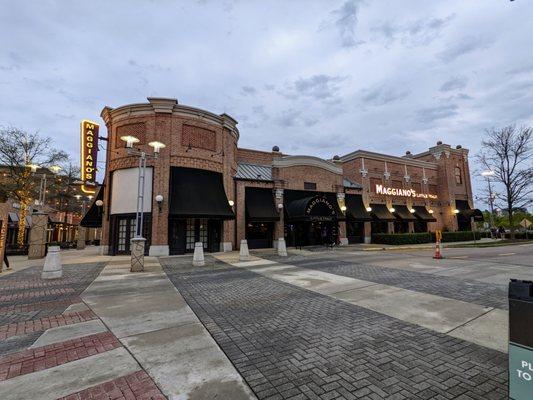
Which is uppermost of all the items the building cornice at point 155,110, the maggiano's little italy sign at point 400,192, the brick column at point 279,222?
the building cornice at point 155,110

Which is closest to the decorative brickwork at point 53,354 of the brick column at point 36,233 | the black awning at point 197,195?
the black awning at point 197,195

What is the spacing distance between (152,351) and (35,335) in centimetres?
251

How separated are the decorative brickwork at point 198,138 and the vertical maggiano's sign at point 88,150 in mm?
6212

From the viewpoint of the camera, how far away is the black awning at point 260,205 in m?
21.0

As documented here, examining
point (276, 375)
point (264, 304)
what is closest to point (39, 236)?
point (264, 304)

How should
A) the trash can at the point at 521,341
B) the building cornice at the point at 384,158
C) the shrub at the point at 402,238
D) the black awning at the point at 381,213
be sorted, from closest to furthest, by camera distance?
the trash can at the point at 521,341
the shrub at the point at 402,238
the black awning at the point at 381,213
the building cornice at the point at 384,158

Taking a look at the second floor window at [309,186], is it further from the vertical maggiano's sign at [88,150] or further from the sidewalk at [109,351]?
the sidewalk at [109,351]

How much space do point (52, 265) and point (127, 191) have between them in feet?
30.3

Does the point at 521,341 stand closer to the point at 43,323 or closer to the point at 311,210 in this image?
the point at 43,323

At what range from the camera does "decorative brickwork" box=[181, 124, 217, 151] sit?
1908cm

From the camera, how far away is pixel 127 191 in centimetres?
1845

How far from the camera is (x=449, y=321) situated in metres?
4.91

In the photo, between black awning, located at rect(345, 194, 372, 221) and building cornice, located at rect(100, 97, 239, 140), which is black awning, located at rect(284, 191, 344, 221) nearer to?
black awning, located at rect(345, 194, 372, 221)

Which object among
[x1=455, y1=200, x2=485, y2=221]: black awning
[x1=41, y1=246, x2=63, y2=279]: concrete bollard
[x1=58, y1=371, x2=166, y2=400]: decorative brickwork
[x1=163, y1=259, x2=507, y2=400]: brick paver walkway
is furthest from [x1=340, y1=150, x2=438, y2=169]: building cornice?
[x1=58, y1=371, x2=166, y2=400]: decorative brickwork
